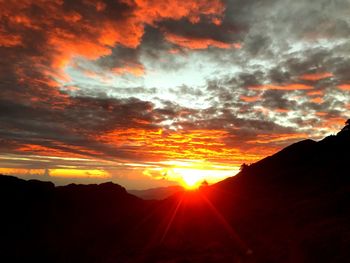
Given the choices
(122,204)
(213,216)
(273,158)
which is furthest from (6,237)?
(273,158)

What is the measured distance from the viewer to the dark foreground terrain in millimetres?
34688

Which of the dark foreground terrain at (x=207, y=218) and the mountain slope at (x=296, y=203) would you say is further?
the dark foreground terrain at (x=207, y=218)

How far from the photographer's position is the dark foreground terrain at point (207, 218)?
34688mm

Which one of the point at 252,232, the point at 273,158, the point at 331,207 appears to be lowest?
the point at 252,232

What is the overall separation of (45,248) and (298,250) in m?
41.4

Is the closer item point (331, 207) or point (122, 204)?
point (331, 207)

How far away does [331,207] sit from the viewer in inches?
1582

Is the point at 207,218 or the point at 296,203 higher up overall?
the point at 296,203

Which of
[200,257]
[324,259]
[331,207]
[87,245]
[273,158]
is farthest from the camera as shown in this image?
[273,158]

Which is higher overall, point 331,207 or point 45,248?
point 331,207

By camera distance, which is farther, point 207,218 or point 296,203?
point 207,218

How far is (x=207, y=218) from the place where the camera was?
51.0 m

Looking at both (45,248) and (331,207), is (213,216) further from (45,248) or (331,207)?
(45,248)

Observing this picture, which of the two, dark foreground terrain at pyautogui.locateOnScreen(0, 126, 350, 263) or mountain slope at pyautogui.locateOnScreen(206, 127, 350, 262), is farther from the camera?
dark foreground terrain at pyautogui.locateOnScreen(0, 126, 350, 263)
